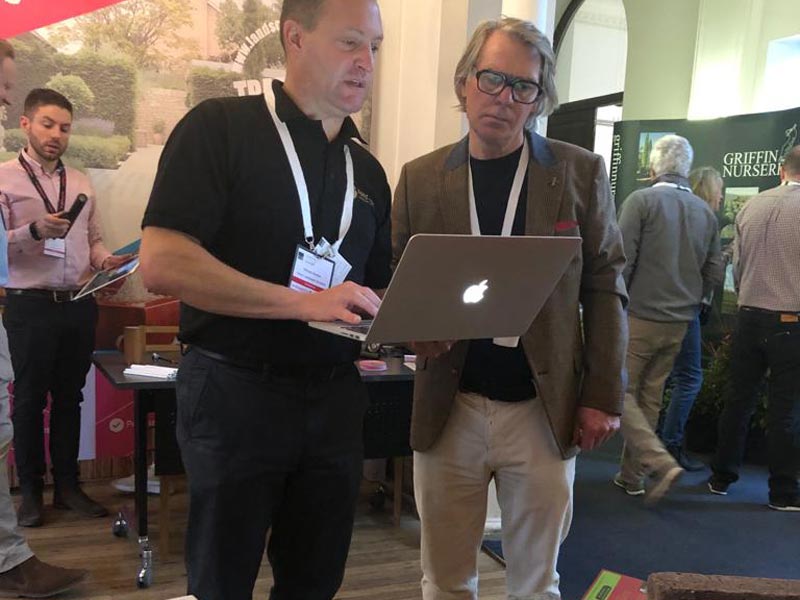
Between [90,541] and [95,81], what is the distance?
223 centimetres

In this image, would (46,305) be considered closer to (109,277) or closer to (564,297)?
(109,277)

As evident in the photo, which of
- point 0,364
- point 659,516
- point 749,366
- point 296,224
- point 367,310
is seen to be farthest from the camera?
point 749,366

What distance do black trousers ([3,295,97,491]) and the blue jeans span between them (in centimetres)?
317

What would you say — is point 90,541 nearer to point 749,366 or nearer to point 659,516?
point 659,516

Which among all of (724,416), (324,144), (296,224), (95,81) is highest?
(95,81)

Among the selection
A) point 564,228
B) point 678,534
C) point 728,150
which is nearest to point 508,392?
point 564,228

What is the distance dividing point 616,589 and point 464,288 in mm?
606

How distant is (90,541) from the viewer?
315 centimetres

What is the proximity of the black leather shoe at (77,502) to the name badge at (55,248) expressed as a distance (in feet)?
3.59

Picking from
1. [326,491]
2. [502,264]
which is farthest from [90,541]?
[502,264]

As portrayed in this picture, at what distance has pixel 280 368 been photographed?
140cm

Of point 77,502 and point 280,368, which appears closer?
point 280,368

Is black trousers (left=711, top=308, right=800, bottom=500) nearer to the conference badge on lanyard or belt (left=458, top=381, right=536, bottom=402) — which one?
belt (left=458, top=381, right=536, bottom=402)

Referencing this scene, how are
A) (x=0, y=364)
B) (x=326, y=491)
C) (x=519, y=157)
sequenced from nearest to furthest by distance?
1. (x=326, y=491)
2. (x=519, y=157)
3. (x=0, y=364)
